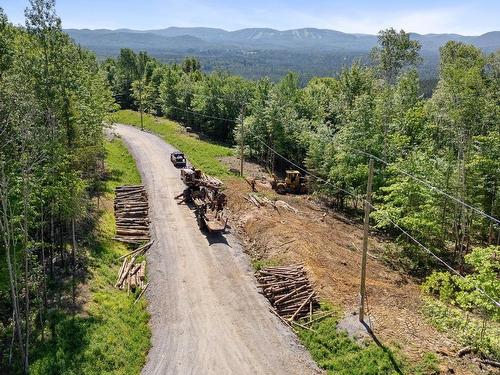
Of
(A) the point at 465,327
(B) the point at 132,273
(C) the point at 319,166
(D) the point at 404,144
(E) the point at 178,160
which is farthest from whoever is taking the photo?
(E) the point at 178,160

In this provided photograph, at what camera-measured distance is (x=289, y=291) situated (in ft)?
88.2

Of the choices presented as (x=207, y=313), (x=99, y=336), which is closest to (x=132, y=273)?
(x=207, y=313)

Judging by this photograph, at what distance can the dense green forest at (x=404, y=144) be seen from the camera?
3309cm

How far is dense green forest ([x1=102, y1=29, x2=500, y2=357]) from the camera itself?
33.1 meters

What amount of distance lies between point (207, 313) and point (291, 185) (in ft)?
88.5

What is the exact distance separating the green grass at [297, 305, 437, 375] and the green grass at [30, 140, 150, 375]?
345 inches

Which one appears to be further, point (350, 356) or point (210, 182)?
point (210, 182)

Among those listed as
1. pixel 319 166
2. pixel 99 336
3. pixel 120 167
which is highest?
pixel 319 166

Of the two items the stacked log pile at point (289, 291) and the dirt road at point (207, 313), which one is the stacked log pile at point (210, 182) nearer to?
the dirt road at point (207, 313)

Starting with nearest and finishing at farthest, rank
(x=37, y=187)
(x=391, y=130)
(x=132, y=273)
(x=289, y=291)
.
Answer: (x=37, y=187) < (x=289, y=291) < (x=132, y=273) < (x=391, y=130)

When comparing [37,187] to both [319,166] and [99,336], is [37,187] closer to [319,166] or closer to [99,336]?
[99,336]

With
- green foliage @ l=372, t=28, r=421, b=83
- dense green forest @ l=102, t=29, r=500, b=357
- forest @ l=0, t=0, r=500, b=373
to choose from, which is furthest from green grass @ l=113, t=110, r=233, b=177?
green foliage @ l=372, t=28, r=421, b=83

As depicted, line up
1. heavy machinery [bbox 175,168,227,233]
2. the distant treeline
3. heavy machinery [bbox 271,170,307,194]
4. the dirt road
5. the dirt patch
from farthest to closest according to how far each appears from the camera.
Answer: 1. heavy machinery [bbox 271,170,307,194]
2. heavy machinery [bbox 175,168,227,233]
3. the distant treeline
4. the dirt patch
5. the dirt road

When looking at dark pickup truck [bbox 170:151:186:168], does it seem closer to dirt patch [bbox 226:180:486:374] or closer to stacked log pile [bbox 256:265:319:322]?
dirt patch [bbox 226:180:486:374]
